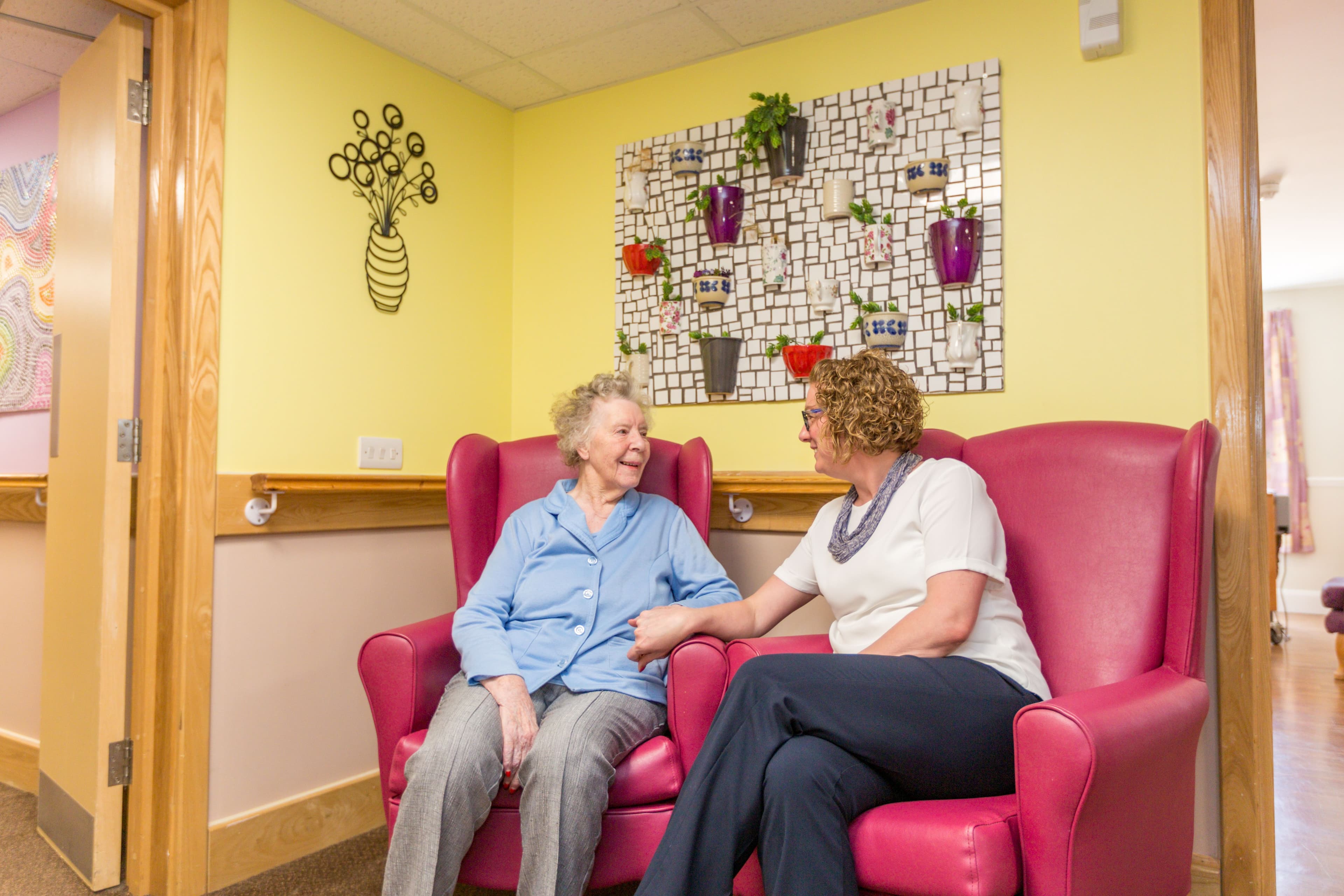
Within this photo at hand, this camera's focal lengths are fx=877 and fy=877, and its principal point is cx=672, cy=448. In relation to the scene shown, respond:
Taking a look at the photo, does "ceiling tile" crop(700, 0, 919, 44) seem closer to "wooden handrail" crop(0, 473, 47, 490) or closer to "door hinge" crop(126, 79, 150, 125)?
"door hinge" crop(126, 79, 150, 125)

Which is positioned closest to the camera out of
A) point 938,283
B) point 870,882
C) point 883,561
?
point 870,882

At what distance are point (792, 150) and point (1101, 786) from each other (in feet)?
6.23

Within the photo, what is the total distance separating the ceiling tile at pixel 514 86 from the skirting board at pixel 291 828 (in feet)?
7.17

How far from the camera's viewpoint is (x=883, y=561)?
5.51 ft

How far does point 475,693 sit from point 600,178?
6.08 feet

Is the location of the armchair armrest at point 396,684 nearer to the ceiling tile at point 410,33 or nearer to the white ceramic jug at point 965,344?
the white ceramic jug at point 965,344

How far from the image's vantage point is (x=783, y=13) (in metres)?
2.47

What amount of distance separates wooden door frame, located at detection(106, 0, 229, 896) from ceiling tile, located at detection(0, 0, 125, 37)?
0.14m

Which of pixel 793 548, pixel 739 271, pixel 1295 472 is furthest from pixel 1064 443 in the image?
pixel 1295 472

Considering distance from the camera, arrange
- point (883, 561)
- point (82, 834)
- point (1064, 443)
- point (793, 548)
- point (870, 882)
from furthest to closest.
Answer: point (793, 548) < point (82, 834) < point (1064, 443) < point (883, 561) < point (870, 882)

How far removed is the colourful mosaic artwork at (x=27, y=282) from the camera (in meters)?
2.87

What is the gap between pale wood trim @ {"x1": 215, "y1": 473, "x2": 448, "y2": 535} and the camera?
2.19 m

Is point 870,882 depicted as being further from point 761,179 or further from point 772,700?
point 761,179

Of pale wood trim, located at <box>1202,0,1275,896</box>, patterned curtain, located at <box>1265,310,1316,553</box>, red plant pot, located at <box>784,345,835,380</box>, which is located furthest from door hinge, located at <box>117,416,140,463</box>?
patterned curtain, located at <box>1265,310,1316,553</box>
